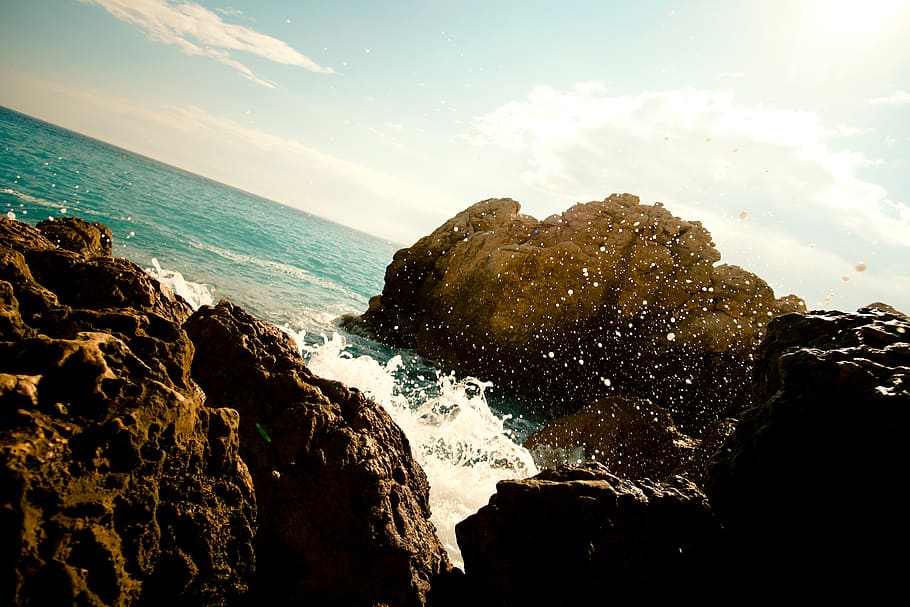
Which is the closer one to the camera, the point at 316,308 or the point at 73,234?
the point at 73,234

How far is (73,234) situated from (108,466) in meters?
6.33

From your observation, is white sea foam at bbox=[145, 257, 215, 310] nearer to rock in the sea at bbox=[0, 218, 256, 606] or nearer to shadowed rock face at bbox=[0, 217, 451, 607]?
shadowed rock face at bbox=[0, 217, 451, 607]

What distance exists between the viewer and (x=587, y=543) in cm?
297

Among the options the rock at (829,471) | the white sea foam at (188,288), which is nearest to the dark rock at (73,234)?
the white sea foam at (188,288)

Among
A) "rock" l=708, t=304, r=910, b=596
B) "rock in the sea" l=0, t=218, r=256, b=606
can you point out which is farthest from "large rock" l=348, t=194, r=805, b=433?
"rock in the sea" l=0, t=218, r=256, b=606

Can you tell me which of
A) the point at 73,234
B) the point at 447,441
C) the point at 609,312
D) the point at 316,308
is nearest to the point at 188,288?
the point at 316,308

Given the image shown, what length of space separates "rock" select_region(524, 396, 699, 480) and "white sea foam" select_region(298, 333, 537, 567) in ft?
2.12

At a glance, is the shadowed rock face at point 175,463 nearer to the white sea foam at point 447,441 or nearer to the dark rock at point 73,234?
the white sea foam at point 447,441

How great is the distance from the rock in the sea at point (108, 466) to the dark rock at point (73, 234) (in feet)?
14.5

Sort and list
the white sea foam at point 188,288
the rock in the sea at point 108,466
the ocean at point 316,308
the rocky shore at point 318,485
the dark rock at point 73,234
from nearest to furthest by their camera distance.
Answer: the rock in the sea at point 108,466 < the rocky shore at point 318,485 < the dark rock at point 73,234 < the ocean at point 316,308 < the white sea foam at point 188,288

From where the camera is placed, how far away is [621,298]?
1471cm

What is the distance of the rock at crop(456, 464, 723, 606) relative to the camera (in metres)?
2.88

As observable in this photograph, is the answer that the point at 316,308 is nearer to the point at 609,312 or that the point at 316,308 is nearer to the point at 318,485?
the point at 609,312

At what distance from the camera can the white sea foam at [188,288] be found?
13492mm
